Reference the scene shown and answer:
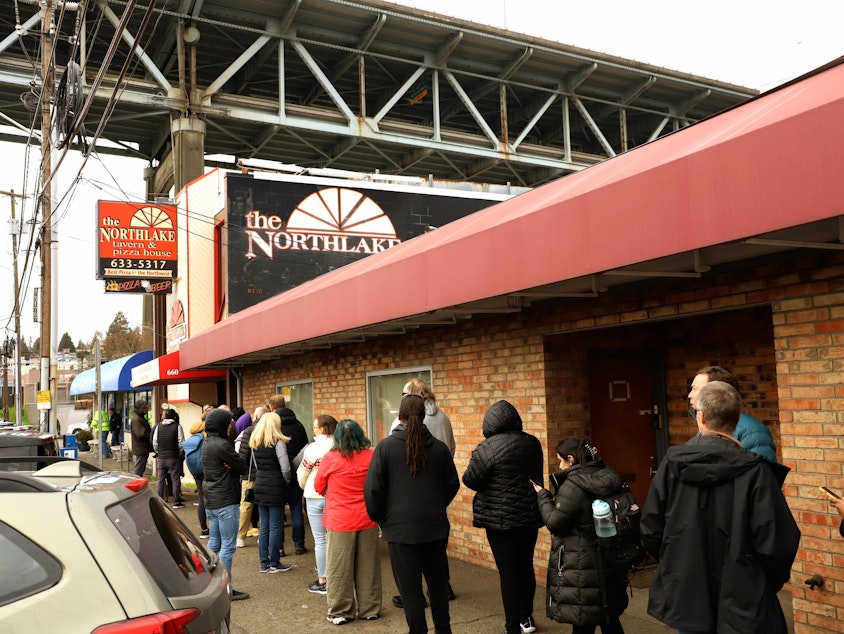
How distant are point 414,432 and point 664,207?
2224mm

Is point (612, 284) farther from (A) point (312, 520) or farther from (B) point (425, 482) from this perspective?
(A) point (312, 520)

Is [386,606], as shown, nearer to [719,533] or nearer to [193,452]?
[193,452]

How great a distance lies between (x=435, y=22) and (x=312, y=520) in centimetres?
2634

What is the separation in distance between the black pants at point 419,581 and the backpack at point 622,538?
4.11ft

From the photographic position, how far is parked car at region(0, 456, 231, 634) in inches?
93.2

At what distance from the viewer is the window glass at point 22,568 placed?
7.89 feet

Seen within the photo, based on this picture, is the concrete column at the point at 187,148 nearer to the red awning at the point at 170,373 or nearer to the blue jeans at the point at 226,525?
the red awning at the point at 170,373

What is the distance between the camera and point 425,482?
17.7 ft

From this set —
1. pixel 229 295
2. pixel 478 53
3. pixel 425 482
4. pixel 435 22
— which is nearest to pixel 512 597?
pixel 425 482

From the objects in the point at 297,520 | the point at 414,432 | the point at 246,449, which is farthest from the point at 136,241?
the point at 414,432

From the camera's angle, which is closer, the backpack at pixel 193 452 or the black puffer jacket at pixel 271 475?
the black puffer jacket at pixel 271 475

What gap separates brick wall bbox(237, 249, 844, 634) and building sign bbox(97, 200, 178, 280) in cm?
903

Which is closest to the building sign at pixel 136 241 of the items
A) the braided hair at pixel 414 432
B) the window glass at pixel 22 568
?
the braided hair at pixel 414 432

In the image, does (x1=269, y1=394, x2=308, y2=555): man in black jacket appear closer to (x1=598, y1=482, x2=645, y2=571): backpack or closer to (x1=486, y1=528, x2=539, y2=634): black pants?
(x1=486, y1=528, x2=539, y2=634): black pants
